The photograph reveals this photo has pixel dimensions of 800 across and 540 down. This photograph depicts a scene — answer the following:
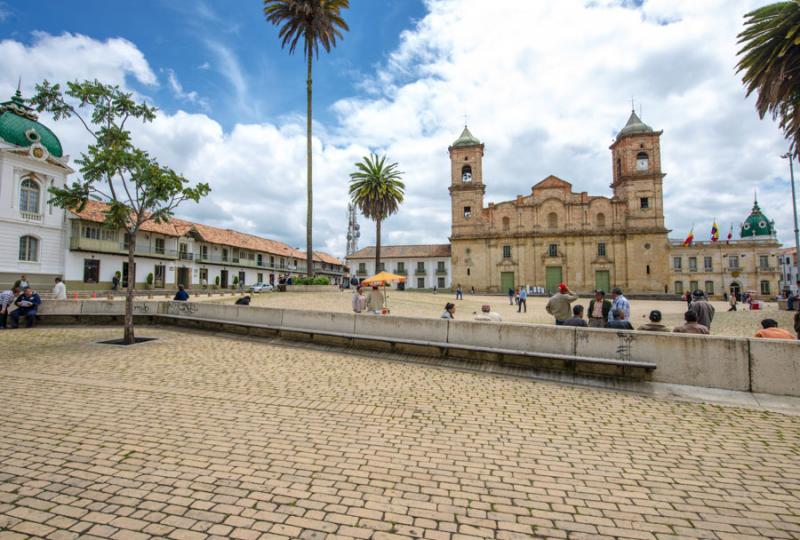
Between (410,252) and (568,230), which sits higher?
(568,230)

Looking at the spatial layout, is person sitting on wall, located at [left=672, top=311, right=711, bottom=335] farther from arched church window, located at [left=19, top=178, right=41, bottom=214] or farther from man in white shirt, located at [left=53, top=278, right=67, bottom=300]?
arched church window, located at [left=19, top=178, right=41, bottom=214]

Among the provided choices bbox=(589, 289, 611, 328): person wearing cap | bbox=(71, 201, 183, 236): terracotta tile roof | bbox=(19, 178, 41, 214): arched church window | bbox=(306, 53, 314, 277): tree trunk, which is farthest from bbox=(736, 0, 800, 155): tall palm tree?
bbox=(19, 178, 41, 214): arched church window

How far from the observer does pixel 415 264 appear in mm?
63250

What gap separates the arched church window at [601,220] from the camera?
49312mm

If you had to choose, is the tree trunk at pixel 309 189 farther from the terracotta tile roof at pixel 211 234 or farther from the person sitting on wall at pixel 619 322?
the person sitting on wall at pixel 619 322

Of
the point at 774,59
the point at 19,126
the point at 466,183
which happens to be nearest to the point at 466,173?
the point at 466,183

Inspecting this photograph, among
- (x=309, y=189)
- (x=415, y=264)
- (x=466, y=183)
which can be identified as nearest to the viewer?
(x=309, y=189)

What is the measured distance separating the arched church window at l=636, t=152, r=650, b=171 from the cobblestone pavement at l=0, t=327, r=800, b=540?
5280 centimetres

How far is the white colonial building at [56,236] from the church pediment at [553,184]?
4318cm

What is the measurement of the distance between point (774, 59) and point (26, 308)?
86.5ft

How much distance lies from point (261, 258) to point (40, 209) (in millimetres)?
29965

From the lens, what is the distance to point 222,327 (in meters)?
12.6

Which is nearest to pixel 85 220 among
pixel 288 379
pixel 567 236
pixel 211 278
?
pixel 211 278

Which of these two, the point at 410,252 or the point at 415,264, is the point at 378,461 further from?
the point at 410,252
